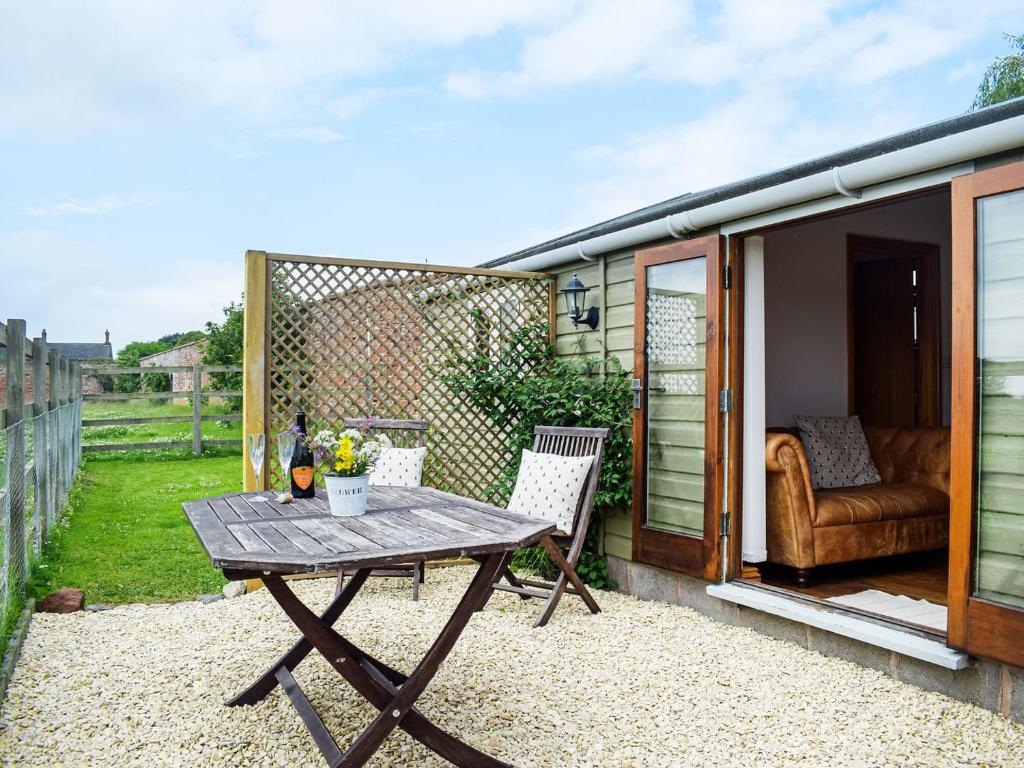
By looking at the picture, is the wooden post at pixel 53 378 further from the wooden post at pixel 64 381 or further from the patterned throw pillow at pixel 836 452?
the patterned throw pillow at pixel 836 452

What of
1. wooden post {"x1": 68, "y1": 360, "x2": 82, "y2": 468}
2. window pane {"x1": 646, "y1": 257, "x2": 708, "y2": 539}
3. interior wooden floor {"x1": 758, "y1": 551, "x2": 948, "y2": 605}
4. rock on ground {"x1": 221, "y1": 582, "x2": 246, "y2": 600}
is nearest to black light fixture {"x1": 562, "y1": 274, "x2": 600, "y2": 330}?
window pane {"x1": 646, "y1": 257, "x2": 708, "y2": 539}

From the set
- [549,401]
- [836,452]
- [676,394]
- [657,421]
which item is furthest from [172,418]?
[836,452]

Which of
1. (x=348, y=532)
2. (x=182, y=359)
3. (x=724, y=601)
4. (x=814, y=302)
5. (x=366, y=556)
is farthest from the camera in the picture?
(x=182, y=359)

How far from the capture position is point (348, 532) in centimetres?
219

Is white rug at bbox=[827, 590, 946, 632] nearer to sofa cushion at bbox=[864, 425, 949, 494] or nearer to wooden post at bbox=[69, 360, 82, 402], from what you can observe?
sofa cushion at bbox=[864, 425, 949, 494]

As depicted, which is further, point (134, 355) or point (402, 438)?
point (134, 355)

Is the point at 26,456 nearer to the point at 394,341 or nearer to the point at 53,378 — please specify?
the point at 53,378

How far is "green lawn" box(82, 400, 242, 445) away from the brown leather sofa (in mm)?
8971

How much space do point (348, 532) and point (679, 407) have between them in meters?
2.23

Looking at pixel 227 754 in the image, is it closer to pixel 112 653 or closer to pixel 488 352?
pixel 112 653

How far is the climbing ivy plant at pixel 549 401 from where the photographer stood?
432cm

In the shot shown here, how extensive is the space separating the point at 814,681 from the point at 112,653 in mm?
2907

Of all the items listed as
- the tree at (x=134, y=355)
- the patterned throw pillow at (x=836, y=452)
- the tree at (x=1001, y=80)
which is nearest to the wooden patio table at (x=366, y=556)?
the patterned throw pillow at (x=836, y=452)

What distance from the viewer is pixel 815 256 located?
5434mm
